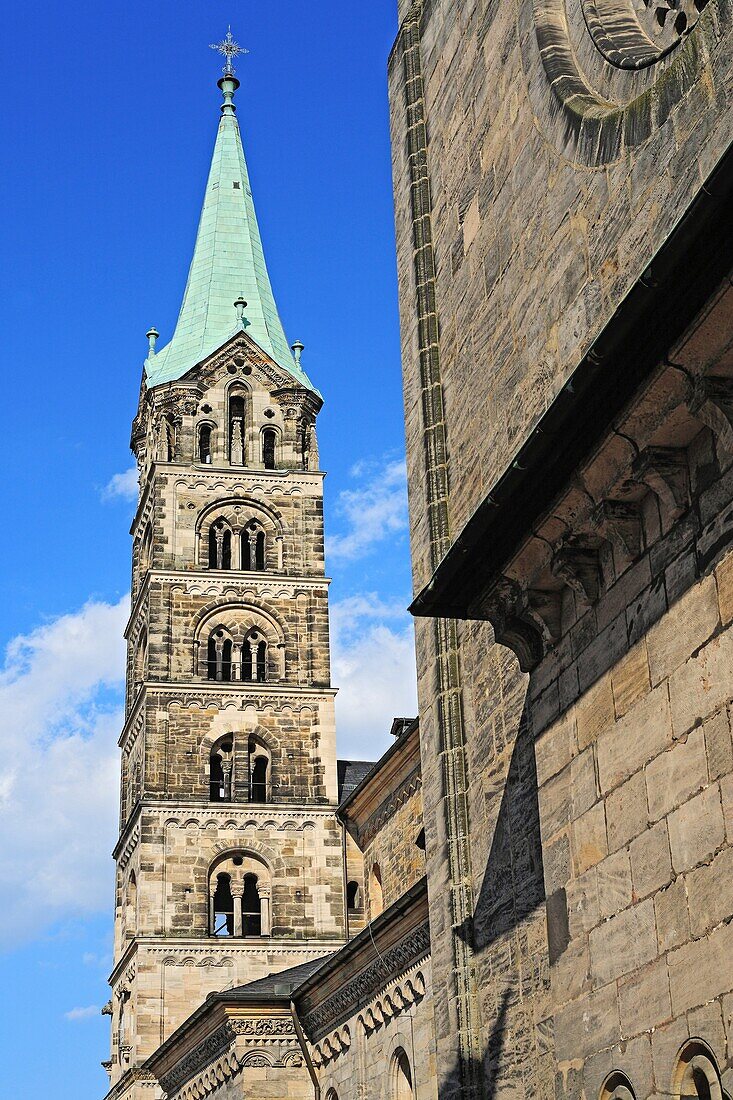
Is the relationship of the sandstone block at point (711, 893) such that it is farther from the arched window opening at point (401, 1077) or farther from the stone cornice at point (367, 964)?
the arched window opening at point (401, 1077)

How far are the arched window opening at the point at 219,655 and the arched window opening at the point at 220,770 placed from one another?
6.37ft

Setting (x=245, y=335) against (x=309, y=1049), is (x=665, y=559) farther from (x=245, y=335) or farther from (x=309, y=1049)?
(x=245, y=335)

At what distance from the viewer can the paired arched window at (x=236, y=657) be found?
132 feet

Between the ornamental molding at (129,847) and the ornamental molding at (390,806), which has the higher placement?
the ornamental molding at (129,847)

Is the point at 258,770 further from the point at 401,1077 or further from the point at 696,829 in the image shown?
the point at 696,829

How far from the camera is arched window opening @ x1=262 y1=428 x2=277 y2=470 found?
43.5m

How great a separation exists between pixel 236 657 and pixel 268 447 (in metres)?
6.80

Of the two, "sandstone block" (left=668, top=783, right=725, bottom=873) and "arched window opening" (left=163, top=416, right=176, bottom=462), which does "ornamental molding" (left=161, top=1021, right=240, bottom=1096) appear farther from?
"sandstone block" (left=668, top=783, right=725, bottom=873)

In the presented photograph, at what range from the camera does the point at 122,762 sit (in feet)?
140

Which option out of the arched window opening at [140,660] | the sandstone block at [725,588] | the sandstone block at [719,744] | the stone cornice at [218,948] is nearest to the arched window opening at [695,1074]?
the sandstone block at [719,744]

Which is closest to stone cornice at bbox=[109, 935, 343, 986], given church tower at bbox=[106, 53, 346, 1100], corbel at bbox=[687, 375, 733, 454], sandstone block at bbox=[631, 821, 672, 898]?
church tower at bbox=[106, 53, 346, 1100]

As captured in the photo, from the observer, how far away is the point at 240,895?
37781 mm

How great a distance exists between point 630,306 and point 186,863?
3298 cm

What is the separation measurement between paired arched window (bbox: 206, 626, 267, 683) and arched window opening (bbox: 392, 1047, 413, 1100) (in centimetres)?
1954
